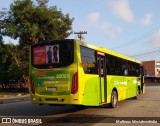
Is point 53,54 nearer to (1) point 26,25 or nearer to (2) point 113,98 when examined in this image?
(2) point 113,98

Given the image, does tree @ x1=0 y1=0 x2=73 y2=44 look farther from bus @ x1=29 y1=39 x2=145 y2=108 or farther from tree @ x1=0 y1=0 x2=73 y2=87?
bus @ x1=29 y1=39 x2=145 y2=108

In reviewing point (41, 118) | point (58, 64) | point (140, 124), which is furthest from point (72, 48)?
point (140, 124)

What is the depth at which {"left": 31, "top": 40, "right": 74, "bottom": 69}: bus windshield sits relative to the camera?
14555 millimetres

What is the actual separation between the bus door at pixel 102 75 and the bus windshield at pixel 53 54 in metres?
2.36

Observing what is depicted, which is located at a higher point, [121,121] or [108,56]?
[108,56]

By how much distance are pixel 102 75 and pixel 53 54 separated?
3076mm

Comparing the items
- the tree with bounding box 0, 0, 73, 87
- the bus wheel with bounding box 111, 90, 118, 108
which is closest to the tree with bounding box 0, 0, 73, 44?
the tree with bounding box 0, 0, 73, 87

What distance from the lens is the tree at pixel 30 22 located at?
4838cm

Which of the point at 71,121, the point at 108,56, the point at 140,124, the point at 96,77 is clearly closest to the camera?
the point at 140,124

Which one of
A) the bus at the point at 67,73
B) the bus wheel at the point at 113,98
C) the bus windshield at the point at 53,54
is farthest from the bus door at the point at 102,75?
the bus windshield at the point at 53,54

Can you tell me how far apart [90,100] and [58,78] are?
1.71 meters

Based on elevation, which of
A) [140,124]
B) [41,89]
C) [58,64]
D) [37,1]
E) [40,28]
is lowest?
[140,124]

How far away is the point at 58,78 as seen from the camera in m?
14.5

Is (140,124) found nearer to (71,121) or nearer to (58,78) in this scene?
(71,121)
